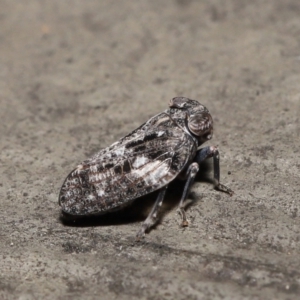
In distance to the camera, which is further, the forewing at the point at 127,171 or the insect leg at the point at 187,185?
the insect leg at the point at 187,185

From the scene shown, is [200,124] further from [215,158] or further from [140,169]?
[140,169]

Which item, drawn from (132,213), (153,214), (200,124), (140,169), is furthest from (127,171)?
(200,124)

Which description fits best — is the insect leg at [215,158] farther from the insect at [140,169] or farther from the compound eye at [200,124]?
the compound eye at [200,124]

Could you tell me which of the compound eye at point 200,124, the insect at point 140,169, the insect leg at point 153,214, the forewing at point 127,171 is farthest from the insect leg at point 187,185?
the compound eye at point 200,124

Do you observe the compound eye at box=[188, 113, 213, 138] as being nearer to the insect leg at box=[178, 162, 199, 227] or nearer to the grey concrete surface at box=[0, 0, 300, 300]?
the insect leg at box=[178, 162, 199, 227]

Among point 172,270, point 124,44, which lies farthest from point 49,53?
point 172,270

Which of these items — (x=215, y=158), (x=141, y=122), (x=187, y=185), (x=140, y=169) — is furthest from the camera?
(x=141, y=122)
